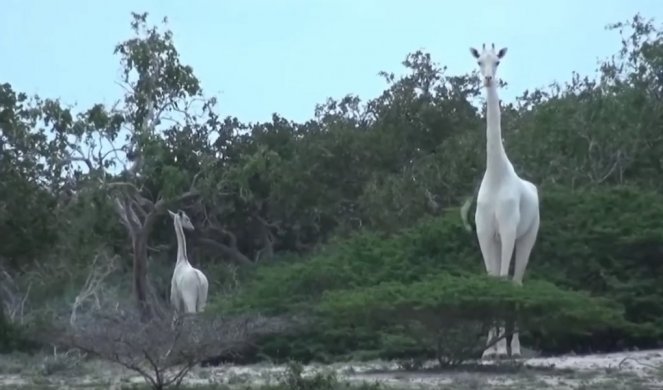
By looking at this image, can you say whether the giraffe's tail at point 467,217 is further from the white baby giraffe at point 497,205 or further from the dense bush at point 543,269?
the white baby giraffe at point 497,205

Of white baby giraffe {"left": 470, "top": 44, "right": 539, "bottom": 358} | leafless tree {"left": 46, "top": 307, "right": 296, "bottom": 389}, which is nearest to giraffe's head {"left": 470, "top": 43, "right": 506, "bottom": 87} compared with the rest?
white baby giraffe {"left": 470, "top": 44, "right": 539, "bottom": 358}

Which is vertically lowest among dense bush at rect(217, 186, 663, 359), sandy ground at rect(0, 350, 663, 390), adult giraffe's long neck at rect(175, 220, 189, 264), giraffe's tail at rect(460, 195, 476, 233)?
sandy ground at rect(0, 350, 663, 390)

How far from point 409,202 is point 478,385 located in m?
19.5

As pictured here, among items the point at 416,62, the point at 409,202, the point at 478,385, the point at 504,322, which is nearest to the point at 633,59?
the point at 409,202

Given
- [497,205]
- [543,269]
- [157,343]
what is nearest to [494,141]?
[497,205]

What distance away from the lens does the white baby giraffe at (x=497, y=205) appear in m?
20.2

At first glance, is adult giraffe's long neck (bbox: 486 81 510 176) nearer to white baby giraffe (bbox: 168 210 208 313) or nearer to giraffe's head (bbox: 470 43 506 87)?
giraffe's head (bbox: 470 43 506 87)

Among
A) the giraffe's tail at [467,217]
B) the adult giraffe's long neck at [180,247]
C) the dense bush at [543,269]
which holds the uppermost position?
the adult giraffe's long neck at [180,247]

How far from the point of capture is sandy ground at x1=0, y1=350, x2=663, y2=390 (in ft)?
54.4

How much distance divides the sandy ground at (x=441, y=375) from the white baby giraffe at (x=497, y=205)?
137cm

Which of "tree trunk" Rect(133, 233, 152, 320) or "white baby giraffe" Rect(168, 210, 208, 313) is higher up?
"tree trunk" Rect(133, 233, 152, 320)

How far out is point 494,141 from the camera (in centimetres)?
2041

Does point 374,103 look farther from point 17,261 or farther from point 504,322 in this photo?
point 504,322

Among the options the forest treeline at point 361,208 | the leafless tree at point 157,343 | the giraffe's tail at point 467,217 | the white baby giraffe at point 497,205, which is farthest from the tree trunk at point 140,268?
the leafless tree at point 157,343
